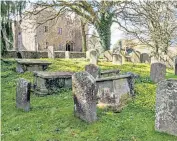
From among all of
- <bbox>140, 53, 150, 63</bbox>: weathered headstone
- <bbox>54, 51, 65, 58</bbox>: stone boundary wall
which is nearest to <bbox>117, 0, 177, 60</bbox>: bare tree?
<bbox>140, 53, 150, 63</bbox>: weathered headstone

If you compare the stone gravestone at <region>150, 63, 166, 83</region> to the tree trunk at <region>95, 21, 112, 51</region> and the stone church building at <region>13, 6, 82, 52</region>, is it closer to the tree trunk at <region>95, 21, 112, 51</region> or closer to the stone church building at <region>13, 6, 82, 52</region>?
the tree trunk at <region>95, 21, 112, 51</region>

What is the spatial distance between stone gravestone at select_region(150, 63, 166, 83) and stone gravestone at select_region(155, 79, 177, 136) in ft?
17.1

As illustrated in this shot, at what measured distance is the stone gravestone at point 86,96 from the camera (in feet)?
27.6

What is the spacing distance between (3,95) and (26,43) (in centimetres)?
3694

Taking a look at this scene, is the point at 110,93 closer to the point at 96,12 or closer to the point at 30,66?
the point at 30,66

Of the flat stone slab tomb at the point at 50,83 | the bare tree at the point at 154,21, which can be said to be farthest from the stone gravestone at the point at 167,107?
the bare tree at the point at 154,21

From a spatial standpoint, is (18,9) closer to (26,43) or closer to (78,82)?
(78,82)

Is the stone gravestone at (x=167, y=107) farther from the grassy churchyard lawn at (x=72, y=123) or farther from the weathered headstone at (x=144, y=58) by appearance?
the weathered headstone at (x=144, y=58)

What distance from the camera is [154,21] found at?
2262cm

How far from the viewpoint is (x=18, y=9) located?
22562 millimetres

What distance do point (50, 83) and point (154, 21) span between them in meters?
12.9

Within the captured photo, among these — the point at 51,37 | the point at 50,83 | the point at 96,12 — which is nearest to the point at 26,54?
the point at 96,12

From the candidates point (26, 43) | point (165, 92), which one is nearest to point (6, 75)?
point (165, 92)

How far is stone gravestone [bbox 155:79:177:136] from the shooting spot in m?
7.58
